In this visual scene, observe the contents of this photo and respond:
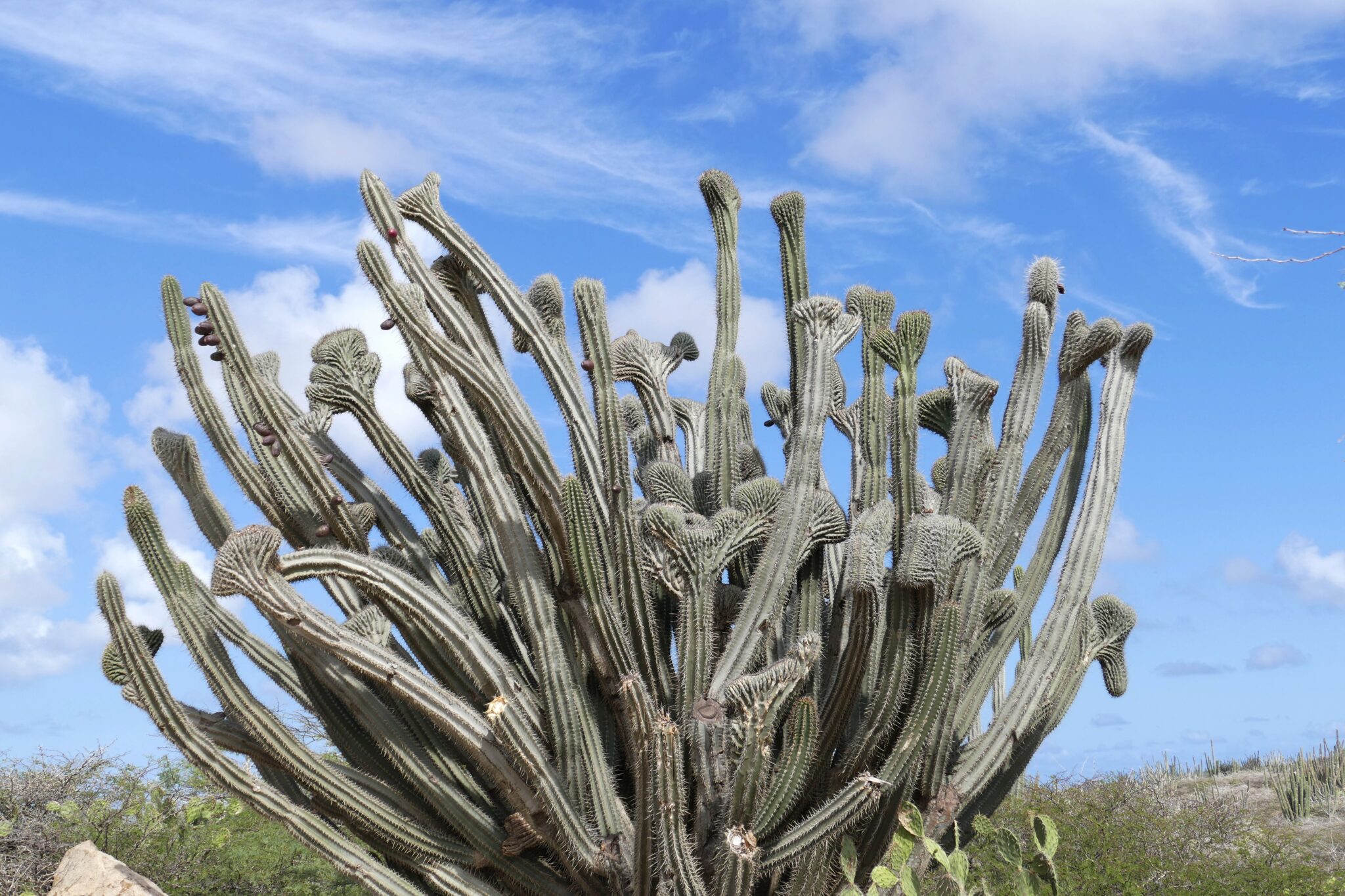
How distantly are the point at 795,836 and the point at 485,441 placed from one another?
92.6 inches

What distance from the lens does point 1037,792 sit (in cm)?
1424

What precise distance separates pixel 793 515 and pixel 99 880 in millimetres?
4136

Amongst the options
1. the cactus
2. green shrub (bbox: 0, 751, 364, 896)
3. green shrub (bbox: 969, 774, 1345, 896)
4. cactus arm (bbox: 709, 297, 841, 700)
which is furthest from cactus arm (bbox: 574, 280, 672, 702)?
green shrub (bbox: 0, 751, 364, 896)

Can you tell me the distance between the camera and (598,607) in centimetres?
600

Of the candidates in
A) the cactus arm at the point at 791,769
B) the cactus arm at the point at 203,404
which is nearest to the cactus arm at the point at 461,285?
the cactus arm at the point at 203,404

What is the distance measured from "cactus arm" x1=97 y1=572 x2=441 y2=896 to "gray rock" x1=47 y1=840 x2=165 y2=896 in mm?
1510

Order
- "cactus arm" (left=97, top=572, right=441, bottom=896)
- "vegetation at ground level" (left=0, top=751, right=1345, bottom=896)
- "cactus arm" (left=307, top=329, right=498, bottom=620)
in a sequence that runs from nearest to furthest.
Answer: "cactus arm" (left=97, top=572, right=441, bottom=896)
"cactus arm" (left=307, top=329, right=498, bottom=620)
"vegetation at ground level" (left=0, top=751, right=1345, bottom=896)

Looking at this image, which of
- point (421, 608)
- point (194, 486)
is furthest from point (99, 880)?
point (421, 608)

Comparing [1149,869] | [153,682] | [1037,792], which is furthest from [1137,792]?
[153,682]

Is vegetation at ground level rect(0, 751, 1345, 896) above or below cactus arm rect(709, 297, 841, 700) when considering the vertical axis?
below

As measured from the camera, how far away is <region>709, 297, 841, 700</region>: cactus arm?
618 cm

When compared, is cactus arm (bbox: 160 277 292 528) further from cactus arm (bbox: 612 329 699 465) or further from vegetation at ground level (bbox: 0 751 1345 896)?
vegetation at ground level (bbox: 0 751 1345 896)

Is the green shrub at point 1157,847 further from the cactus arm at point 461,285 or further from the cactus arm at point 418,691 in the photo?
the cactus arm at point 461,285

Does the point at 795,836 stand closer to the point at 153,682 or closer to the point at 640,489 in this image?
the point at 640,489
